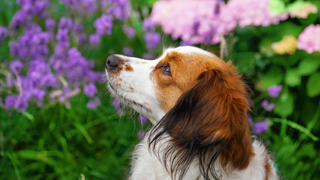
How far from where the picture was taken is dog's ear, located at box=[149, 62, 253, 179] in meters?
1.41

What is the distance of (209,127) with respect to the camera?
1.43 meters

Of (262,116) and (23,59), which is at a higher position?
(23,59)

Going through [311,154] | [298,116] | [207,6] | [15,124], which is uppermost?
[207,6]

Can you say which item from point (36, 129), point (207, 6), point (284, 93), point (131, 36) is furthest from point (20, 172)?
point (284, 93)

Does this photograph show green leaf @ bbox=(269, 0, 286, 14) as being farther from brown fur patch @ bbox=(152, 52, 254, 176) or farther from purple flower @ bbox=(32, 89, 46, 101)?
purple flower @ bbox=(32, 89, 46, 101)

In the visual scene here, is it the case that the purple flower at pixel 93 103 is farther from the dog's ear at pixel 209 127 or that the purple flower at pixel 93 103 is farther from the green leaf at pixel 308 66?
the green leaf at pixel 308 66

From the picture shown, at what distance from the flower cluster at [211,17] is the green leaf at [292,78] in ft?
1.65

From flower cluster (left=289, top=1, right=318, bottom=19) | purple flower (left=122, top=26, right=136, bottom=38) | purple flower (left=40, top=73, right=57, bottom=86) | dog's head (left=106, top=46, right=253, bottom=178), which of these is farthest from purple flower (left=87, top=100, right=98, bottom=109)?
flower cluster (left=289, top=1, right=318, bottom=19)

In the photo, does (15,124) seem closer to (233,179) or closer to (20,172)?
(20,172)

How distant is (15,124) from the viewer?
248cm

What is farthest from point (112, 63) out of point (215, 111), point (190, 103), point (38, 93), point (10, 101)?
point (10, 101)

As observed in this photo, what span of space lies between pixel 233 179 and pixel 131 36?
6.46 feet

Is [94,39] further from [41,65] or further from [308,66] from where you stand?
[308,66]

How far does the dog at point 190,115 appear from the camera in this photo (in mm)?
1441
